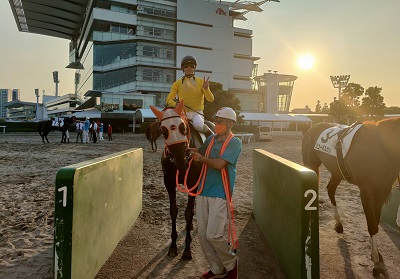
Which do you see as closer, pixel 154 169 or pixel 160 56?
pixel 154 169

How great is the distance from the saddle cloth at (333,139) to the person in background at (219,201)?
7.39 ft

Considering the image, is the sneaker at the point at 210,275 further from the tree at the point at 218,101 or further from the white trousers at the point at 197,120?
the tree at the point at 218,101

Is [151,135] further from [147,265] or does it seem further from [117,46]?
[117,46]

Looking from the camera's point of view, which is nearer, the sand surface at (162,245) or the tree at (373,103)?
the sand surface at (162,245)

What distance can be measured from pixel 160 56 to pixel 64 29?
40.7m

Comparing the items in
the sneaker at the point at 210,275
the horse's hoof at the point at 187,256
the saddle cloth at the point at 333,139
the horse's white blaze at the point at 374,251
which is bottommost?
the horse's hoof at the point at 187,256

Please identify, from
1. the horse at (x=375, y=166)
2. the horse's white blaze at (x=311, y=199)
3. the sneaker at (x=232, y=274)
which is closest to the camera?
the horse's white blaze at (x=311, y=199)

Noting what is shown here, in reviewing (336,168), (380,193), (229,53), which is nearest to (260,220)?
(336,168)

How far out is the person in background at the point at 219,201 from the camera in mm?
3443

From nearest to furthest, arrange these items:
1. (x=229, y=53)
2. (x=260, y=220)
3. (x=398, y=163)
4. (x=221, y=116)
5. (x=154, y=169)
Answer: (x=221, y=116) → (x=398, y=163) → (x=260, y=220) → (x=154, y=169) → (x=229, y=53)

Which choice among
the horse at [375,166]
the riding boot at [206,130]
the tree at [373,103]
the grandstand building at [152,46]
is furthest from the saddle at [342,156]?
the grandstand building at [152,46]

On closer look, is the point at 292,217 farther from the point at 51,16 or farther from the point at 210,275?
the point at 51,16

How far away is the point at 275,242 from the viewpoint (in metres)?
4.25

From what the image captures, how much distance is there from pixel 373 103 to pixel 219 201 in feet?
165
